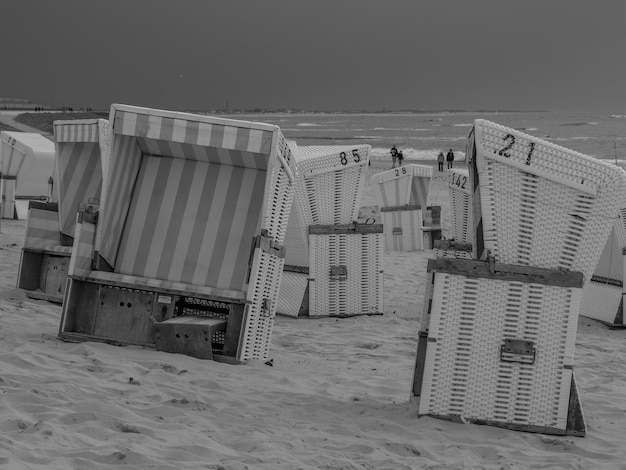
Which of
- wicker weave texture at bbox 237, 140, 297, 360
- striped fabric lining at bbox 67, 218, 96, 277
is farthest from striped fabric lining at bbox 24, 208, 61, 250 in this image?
wicker weave texture at bbox 237, 140, 297, 360

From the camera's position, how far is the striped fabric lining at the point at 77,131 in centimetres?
848

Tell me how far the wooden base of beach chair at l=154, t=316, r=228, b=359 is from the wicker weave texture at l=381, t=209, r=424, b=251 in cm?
932

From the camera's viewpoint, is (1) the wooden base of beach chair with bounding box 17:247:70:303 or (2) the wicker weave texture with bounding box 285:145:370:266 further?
(2) the wicker weave texture with bounding box 285:145:370:266

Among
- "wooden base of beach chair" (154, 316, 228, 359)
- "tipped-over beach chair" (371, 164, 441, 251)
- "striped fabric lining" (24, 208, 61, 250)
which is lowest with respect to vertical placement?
"wooden base of beach chair" (154, 316, 228, 359)

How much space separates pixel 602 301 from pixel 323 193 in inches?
113

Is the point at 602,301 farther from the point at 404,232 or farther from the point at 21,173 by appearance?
the point at 21,173

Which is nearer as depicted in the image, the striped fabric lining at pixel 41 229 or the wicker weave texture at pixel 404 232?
the striped fabric lining at pixel 41 229

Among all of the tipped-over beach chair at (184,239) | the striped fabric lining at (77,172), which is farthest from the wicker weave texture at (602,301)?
the striped fabric lining at (77,172)

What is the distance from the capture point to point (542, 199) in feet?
16.1

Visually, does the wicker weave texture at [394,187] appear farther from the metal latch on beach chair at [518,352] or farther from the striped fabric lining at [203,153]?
the metal latch on beach chair at [518,352]

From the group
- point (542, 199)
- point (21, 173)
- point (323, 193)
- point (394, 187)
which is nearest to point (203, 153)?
point (323, 193)

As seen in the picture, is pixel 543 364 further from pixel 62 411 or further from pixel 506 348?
pixel 62 411

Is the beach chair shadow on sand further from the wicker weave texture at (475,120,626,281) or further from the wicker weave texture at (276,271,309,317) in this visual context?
the wicker weave texture at (276,271,309,317)

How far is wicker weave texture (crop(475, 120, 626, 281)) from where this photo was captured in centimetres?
485
